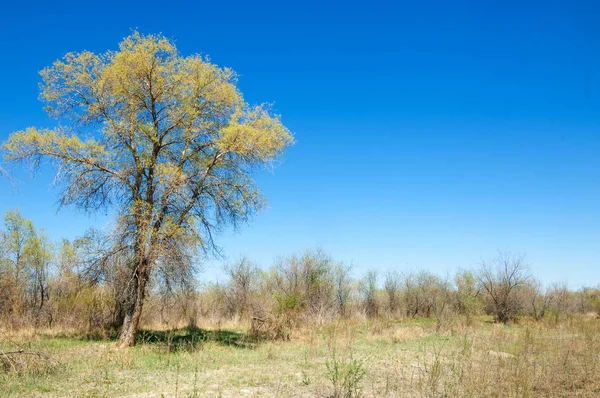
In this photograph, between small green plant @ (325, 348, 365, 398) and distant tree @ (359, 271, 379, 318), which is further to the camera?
distant tree @ (359, 271, 379, 318)

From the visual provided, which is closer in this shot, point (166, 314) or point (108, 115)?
point (108, 115)

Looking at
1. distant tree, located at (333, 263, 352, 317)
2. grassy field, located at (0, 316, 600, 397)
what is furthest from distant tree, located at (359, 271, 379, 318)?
grassy field, located at (0, 316, 600, 397)

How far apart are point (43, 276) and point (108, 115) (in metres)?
15.7

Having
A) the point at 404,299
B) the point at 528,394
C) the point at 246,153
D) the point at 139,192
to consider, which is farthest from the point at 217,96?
the point at 404,299

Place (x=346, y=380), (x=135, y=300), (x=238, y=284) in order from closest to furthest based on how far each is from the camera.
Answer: (x=346, y=380) < (x=135, y=300) < (x=238, y=284)

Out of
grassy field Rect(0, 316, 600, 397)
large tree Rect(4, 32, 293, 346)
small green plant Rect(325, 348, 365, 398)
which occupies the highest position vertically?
large tree Rect(4, 32, 293, 346)

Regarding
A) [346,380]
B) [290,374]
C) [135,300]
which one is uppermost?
[135,300]

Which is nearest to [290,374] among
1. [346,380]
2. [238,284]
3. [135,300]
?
[346,380]

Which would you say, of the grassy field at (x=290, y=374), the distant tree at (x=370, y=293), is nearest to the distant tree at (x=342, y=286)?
the distant tree at (x=370, y=293)

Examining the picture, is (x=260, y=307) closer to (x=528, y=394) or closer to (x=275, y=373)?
(x=275, y=373)

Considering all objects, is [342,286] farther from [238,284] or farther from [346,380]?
[346,380]

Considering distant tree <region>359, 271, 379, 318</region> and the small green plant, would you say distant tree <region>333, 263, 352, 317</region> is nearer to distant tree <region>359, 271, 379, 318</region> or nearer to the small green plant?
distant tree <region>359, 271, 379, 318</region>

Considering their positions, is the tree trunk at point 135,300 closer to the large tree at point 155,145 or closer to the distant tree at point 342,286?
the large tree at point 155,145

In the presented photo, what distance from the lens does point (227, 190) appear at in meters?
16.3
